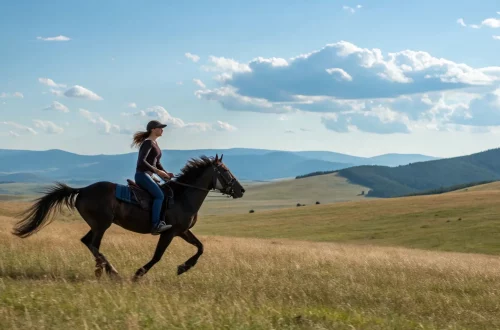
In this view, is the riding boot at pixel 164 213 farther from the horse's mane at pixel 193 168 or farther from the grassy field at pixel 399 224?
the grassy field at pixel 399 224

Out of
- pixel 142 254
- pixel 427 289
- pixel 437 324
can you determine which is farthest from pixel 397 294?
pixel 142 254

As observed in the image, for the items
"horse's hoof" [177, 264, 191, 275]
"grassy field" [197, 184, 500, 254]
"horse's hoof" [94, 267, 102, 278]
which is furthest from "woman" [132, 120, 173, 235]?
"grassy field" [197, 184, 500, 254]

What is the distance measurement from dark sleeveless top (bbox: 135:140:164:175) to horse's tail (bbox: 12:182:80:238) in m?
1.37

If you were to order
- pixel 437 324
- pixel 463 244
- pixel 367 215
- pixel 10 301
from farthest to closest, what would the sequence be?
1. pixel 367 215
2. pixel 463 244
3. pixel 437 324
4. pixel 10 301

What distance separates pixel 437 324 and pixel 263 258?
789 cm

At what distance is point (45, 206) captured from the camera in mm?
13180

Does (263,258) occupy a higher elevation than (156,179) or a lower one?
lower

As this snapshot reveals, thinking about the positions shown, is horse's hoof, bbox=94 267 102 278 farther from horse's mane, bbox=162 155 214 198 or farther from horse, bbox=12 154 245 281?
horse's mane, bbox=162 155 214 198

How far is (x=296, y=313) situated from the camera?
858 cm

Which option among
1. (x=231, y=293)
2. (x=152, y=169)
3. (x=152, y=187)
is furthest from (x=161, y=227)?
(x=231, y=293)

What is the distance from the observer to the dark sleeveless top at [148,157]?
12.8 m

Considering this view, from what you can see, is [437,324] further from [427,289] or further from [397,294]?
[427,289]

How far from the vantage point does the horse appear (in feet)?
40.8

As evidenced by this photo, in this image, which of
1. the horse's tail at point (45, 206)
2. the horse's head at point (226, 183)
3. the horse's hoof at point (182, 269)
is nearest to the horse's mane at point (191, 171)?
the horse's head at point (226, 183)
